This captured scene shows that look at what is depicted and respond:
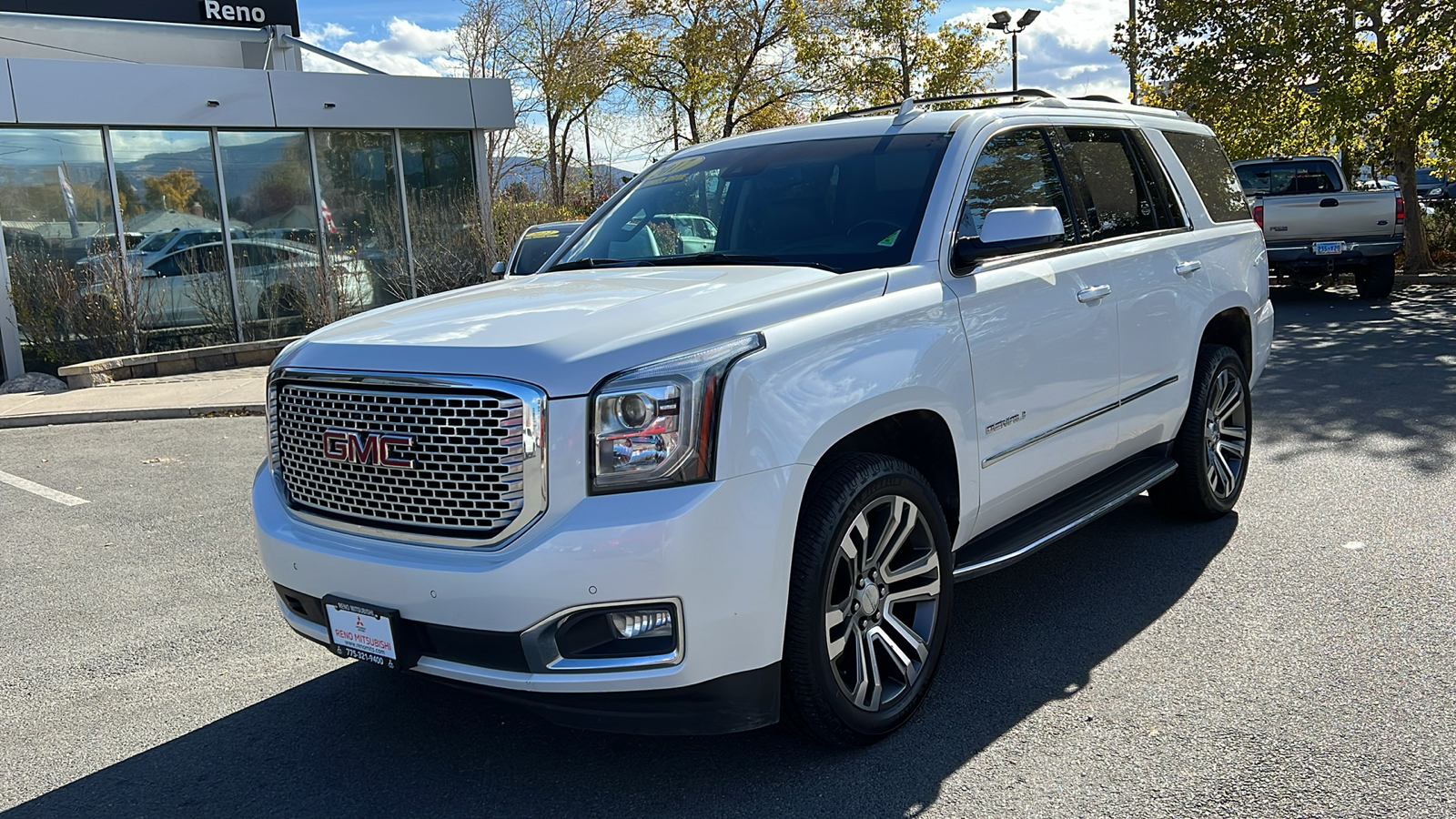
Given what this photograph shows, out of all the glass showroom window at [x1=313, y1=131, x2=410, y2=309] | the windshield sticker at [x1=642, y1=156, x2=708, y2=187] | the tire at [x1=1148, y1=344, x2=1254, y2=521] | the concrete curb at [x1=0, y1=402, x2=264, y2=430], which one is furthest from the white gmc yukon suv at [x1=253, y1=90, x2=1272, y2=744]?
the glass showroom window at [x1=313, y1=131, x2=410, y2=309]

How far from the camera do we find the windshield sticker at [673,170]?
16.3 ft

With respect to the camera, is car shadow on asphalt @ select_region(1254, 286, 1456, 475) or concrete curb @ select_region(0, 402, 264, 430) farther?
concrete curb @ select_region(0, 402, 264, 430)

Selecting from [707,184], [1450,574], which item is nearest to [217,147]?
[707,184]

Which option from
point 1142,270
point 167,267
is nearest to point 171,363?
point 167,267

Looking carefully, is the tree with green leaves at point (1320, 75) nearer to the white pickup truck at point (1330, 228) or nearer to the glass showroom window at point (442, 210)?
the white pickup truck at point (1330, 228)

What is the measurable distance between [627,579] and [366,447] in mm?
890

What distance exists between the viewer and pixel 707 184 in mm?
4758

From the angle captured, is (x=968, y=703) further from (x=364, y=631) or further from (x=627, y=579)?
(x=364, y=631)

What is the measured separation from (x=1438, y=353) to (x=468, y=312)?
32.8 feet

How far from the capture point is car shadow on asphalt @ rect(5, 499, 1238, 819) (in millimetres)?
3266

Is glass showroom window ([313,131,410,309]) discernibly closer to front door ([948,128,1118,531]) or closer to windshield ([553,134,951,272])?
windshield ([553,134,951,272])

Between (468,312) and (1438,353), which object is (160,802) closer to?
(468,312)

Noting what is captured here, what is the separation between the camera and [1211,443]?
555 cm

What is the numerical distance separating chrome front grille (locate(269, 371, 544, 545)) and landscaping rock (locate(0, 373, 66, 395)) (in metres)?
11.5
